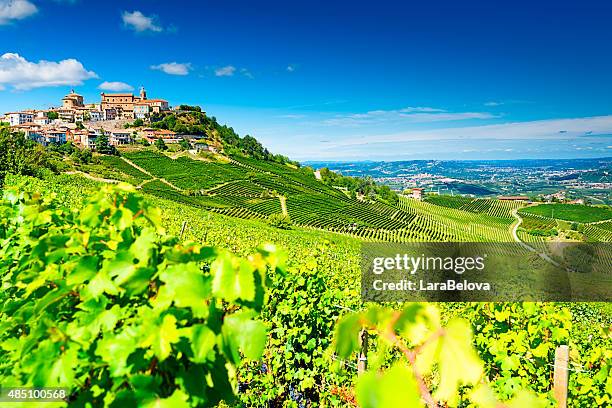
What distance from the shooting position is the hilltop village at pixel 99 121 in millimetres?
77550

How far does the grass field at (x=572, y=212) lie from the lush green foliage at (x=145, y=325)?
3845 inches

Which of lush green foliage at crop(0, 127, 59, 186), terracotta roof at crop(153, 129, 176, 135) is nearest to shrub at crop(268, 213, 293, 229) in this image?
lush green foliage at crop(0, 127, 59, 186)

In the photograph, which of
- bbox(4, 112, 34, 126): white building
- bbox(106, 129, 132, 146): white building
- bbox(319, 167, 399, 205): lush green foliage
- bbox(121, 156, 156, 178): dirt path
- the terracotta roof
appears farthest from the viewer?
bbox(4, 112, 34, 126): white building

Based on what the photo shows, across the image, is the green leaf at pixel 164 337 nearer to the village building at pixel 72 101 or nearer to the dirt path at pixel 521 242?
the dirt path at pixel 521 242

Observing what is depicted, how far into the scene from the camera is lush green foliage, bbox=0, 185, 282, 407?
110cm

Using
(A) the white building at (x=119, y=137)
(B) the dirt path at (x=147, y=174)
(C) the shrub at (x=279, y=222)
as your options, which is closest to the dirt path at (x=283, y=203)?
(C) the shrub at (x=279, y=222)

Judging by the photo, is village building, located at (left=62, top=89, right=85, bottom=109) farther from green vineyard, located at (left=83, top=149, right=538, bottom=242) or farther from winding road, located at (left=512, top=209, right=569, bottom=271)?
winding road, located at (left=512, top=209, right=569, bottom=271)

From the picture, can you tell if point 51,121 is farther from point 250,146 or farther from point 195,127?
point 250,146

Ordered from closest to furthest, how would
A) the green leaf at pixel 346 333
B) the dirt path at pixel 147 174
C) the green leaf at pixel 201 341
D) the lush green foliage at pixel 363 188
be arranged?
the green leaf at pixel 346 333
the green leaf at pixel 201 341
the dirt path at pixel 147 174
the lush green foliage at pixel 363 188

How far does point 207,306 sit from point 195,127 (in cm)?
9976

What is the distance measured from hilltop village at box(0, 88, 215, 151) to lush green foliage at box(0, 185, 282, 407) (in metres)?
81.6

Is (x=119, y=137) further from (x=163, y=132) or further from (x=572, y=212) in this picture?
(x=572, y=212)

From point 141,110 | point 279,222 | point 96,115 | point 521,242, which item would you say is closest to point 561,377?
point 279,222

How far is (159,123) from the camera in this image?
96.4 metres
